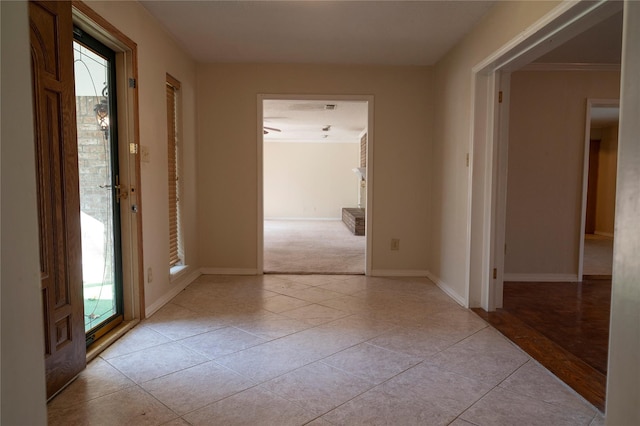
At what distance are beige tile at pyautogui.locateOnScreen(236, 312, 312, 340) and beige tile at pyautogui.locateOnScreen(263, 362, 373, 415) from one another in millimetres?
545

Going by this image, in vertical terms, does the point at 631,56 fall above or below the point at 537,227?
above

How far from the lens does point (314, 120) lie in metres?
7.75

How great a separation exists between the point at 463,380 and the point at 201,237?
10.4ft

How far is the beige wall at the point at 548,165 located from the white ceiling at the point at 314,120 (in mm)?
1909

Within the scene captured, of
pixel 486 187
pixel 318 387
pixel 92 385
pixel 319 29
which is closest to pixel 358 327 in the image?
pixel 318 387

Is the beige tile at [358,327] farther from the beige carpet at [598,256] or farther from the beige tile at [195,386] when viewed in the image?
the beige carpet at [598,256]

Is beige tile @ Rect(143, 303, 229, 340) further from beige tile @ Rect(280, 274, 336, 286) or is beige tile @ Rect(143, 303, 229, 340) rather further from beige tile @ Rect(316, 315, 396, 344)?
beige tile @ Rect(280, 274, 336, 286)

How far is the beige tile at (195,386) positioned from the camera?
176 centimetres

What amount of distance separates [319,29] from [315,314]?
238 centimetres

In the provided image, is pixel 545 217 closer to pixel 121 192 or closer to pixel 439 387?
pixel 439 387

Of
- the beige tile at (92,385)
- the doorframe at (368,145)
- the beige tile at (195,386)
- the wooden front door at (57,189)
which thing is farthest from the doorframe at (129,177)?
the doorframe at (368,145)

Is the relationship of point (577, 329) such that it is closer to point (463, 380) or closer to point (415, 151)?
point (463, 380)

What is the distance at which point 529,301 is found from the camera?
3445 millimetres

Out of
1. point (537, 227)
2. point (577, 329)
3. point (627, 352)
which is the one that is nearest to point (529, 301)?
point (577, 329)
